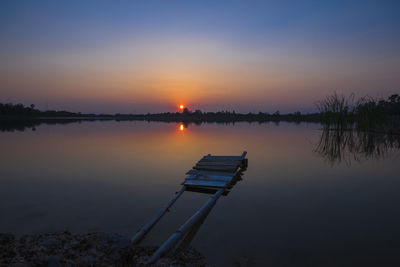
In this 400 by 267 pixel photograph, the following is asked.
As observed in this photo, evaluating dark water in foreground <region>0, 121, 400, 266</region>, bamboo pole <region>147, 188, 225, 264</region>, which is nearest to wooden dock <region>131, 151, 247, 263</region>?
bamboo pole <region>147, 188, 225, 264</region>

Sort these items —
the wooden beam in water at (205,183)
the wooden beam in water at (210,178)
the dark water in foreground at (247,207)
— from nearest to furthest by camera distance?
the dark water in foreground at (247,207) < the wooden beam in water at (205,183) < the wooden beam in water at (210,178)

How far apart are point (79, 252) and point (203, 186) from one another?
4210 millimetres

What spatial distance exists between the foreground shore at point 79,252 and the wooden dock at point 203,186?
252 mm

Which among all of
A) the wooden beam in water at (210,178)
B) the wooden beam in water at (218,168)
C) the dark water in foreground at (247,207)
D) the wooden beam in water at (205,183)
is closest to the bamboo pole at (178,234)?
the dark water in foreground at (247,207)

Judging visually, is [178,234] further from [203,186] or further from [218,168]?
[218,168]

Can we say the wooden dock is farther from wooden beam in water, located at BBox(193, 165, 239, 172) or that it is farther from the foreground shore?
the foreground shore

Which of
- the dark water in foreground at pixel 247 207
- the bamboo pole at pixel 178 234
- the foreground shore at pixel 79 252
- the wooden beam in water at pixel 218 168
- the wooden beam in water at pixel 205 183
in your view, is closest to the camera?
the foreground shore at pixel 79 252

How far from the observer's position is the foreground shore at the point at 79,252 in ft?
8.96

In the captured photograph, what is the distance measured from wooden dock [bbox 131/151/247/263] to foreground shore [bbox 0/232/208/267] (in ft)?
0.83

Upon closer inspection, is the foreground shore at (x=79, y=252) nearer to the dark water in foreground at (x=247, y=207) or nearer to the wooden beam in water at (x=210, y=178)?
the dark water in foreground at (x=247, y=207)

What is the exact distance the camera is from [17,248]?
307cm

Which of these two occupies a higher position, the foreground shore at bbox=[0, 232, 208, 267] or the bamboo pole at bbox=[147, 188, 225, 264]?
the foreground shore at bbox=[0, 232, 208, 267]

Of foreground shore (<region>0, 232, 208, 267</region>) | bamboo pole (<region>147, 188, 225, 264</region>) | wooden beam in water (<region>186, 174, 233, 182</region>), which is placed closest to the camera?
foreground shore (<region>0, 232, 208, 267</region>)

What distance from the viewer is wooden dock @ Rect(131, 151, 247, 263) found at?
3.66 meters
